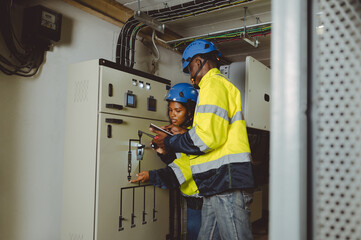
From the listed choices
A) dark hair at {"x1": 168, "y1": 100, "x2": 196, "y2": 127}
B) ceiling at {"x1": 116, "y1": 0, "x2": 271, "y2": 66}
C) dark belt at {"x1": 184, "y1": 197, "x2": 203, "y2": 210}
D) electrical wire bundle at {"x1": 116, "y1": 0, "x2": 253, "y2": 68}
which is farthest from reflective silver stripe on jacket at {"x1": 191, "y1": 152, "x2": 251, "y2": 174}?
ceiling at {"x1": 116, "y1": 0, "x2": 271, "y2": 66}

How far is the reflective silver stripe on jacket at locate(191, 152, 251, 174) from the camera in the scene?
75.7 inches

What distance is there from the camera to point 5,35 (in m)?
2.28

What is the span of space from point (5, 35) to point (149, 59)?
72.0 inches

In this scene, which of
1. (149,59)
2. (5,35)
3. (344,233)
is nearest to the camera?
(344,233)

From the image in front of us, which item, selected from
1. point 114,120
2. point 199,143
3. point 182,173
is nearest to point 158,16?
point 114,120

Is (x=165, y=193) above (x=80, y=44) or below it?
below

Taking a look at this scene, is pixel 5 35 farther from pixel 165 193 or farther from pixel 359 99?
pixel 359 99

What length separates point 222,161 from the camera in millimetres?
1966

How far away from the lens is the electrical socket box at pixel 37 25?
2422mm

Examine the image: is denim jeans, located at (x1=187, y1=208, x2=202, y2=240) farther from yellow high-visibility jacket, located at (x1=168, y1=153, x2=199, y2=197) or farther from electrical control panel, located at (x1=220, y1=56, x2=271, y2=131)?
electrical control panel, located at (x1=220, y1=56, x2=271, y2=131)

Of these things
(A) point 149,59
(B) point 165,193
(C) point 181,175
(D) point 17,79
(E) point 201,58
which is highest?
(A) point 149,59

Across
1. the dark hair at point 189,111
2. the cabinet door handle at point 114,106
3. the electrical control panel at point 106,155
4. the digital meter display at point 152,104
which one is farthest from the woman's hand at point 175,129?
the cabinet door handle at point 114,106

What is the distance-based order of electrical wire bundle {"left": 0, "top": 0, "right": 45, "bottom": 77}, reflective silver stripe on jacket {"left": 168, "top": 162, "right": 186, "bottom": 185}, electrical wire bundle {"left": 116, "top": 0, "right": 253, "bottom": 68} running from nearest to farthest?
electrical wire bundle {"left": 0, "top": 0, "right": 45, "bottom": 77} → reflective silver stripe on jacket {"left": 168, "top": 162, "right": 186, "bottom": 185} → electrical wire bundle {"left": 116, "top": 0, "right": 253, "bottom": 68}

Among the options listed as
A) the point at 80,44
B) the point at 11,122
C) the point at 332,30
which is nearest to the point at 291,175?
the point at 332,30
